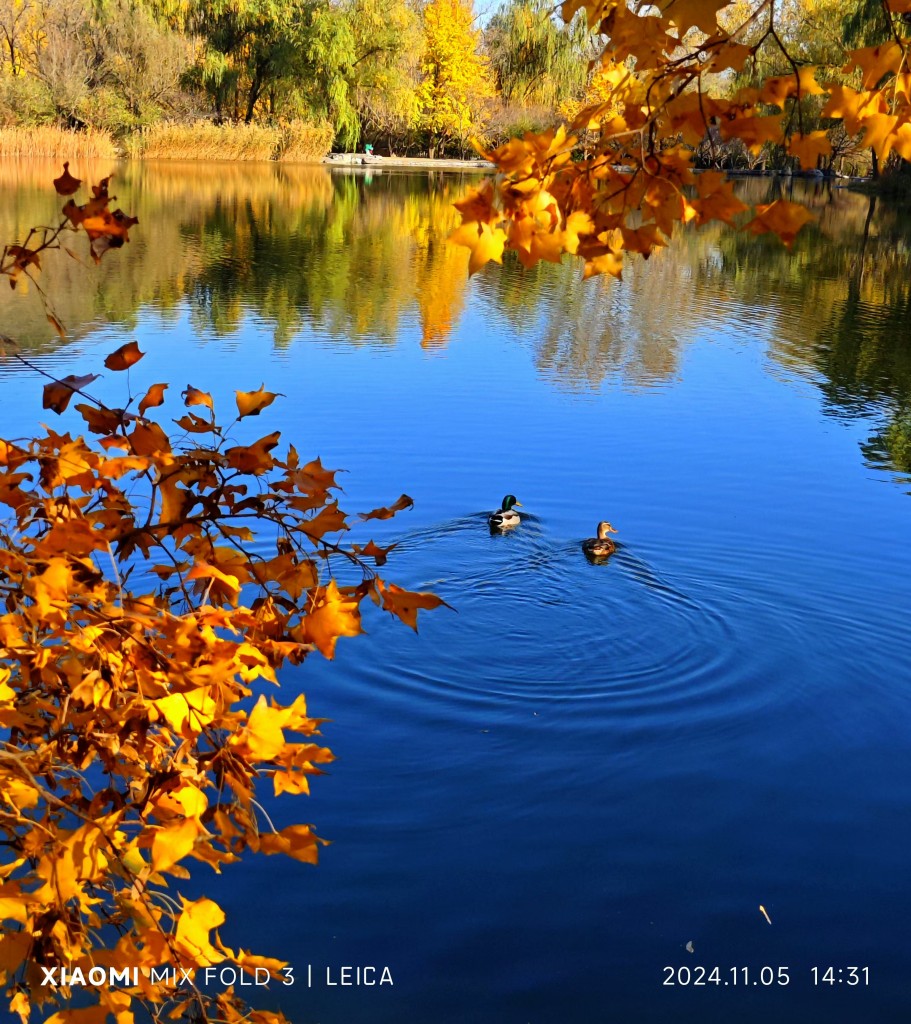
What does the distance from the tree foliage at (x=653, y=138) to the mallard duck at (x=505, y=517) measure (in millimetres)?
4161

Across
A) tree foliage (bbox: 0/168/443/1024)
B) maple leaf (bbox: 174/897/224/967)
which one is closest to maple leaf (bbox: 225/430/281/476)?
tree foliage (bbox: 0/168/443/1024)

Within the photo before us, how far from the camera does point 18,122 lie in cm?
2959

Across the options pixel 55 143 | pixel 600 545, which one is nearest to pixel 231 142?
pixel 55 143

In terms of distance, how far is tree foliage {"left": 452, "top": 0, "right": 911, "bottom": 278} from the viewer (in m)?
1.56

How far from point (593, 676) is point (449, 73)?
139ft

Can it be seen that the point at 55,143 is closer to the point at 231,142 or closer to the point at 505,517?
the point at 231,142

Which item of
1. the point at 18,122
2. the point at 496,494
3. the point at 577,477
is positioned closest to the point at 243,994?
the point at 496,494

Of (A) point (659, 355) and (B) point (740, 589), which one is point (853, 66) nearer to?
(B) point (740, 589)

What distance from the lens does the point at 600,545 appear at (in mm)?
5875

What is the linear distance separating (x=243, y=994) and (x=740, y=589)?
339cm

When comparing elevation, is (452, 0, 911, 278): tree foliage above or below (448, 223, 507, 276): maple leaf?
above

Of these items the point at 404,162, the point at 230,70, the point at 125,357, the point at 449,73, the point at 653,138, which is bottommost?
the point at 404,162

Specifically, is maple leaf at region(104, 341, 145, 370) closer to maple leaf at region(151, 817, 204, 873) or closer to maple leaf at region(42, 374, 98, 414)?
maple leaf at region(42, 374, 98, 414)

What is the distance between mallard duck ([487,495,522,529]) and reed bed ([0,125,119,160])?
2504 cm
